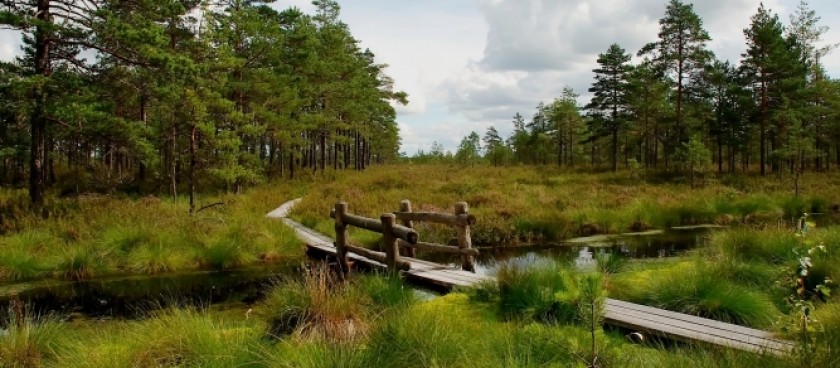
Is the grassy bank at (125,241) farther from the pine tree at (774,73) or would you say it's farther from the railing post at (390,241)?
the pine tree at (774,73)

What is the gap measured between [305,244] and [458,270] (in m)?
5.93

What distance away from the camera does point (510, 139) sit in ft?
280

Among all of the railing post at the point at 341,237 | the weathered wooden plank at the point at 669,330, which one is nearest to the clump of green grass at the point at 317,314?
the weathered wooden plank at the point at 669,330

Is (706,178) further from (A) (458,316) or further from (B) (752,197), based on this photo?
(A) (458,316)

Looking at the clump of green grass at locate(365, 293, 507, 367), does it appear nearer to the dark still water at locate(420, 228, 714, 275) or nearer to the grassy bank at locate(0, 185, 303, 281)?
the dark still water at locate(420, 228, 714, 275)

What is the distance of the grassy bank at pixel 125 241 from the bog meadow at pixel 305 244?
53 mm

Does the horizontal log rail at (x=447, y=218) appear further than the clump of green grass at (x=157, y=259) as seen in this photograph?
No

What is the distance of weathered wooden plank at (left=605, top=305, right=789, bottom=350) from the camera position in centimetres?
497

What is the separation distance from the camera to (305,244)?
14.1 metres

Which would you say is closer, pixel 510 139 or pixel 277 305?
pixel 277 305

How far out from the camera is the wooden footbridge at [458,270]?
16.9 ft

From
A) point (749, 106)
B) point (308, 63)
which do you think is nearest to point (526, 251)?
point (308, 63)

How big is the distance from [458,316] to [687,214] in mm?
16521

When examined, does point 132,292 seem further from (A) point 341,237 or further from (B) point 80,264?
(A) point 341,237
